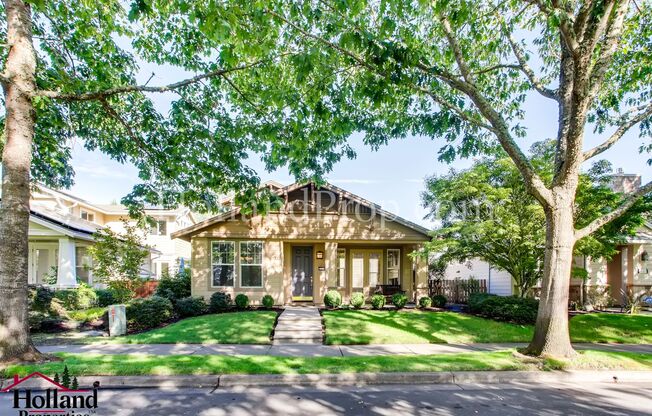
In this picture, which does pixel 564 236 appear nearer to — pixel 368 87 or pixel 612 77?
pixel 368 87

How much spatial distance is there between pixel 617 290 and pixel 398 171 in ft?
43.3

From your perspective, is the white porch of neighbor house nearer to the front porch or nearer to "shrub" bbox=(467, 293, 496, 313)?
the front porch

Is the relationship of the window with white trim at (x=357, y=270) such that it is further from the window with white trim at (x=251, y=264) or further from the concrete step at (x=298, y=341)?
the concrete step at (x=298, y=341)

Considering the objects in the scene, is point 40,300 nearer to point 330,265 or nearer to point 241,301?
point 241,301

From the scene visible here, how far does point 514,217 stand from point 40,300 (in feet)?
59.3

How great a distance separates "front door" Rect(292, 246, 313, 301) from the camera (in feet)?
53.6

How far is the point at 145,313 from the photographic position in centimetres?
1151

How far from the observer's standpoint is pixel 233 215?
598 inches

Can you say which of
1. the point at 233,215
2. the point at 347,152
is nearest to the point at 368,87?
the point at 347,152

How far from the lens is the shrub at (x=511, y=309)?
11773 mm

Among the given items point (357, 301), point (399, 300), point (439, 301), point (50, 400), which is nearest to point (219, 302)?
point (357, 301)

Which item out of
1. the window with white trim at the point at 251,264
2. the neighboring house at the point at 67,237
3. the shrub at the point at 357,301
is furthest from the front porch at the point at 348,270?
the neighboring house at the point at 67,237

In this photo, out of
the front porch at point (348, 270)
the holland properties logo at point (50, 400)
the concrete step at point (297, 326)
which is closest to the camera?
the holland properties logo at point (50, 400)

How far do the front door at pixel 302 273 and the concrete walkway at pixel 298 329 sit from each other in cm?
335
